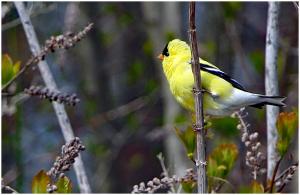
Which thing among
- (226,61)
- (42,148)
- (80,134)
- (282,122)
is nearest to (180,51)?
(282,122)

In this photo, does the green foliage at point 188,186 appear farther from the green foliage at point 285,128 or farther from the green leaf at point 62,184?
the green leaf at point 62,184

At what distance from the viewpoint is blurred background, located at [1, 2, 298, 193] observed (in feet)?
13.6

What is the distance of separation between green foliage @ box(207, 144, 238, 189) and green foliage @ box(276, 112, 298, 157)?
0.16m

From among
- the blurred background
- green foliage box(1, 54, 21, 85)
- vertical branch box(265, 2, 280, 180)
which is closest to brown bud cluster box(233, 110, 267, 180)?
vertical branch box(265, 2, 280, 180)

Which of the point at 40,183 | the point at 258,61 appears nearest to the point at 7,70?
the point at 40,183

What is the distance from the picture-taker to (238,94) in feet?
6.70

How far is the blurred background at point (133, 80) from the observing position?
414 centimetres

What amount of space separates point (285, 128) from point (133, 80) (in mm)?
2890

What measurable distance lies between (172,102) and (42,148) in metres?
2.20

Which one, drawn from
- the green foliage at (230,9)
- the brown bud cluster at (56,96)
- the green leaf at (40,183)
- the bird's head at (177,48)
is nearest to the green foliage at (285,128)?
the bird's head at (177,48)

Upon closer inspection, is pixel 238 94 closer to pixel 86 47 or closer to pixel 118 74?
pixel 86 47

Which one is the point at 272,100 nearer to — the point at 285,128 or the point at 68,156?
the point at 285,128

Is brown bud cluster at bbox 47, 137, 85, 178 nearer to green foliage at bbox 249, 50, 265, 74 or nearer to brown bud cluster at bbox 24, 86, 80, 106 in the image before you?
brown bud cluster at bbox 24, 86, 80, 106

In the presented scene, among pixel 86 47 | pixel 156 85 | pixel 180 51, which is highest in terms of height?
pixel 86 47
